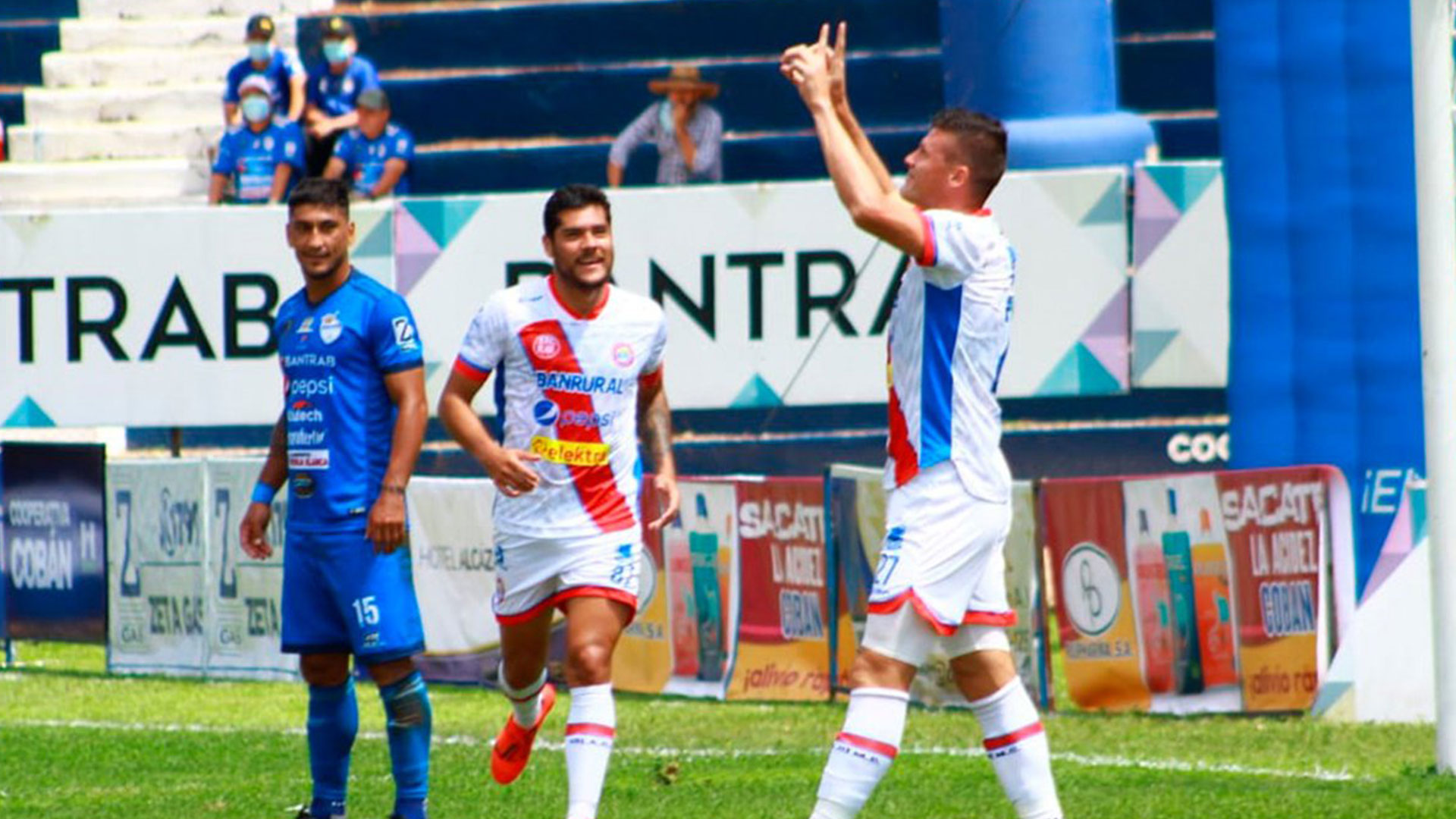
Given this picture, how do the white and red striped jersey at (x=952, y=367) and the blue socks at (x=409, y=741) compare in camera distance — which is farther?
the blue socks at (x=409, y=741)

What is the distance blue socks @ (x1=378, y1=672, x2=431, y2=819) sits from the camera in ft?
29.6

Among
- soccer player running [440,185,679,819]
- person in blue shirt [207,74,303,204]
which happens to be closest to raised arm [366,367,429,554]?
soccer player running [440,185,679,819]

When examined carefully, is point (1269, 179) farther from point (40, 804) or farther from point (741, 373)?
point (40, 804)

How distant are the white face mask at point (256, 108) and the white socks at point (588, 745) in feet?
43.6

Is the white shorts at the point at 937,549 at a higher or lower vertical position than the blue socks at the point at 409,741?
higher

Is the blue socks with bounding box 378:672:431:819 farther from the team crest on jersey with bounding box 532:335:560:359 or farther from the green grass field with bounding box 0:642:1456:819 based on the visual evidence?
the team crest on jersey with bounding box 532:335:560:359

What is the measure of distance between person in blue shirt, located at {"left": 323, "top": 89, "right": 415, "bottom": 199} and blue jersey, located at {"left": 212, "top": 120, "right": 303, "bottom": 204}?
1.54 ft

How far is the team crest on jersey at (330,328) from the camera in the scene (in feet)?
29.3

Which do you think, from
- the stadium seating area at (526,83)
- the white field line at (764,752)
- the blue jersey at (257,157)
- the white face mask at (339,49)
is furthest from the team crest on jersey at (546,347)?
the stadium seating area at (526,83)

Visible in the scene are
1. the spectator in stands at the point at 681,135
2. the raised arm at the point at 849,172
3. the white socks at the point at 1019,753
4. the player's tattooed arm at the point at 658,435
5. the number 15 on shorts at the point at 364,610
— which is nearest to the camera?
the raised arm at the point at 849,172

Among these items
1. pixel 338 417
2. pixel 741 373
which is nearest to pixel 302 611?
pixel 338 417

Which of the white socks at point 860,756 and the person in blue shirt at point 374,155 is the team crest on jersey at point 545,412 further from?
the person in blue shirt at point 374,155

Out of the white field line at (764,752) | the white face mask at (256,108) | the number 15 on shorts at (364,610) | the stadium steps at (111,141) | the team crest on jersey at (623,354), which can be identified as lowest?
the white field line at (764,752)

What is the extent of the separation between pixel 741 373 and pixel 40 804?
253 inches
